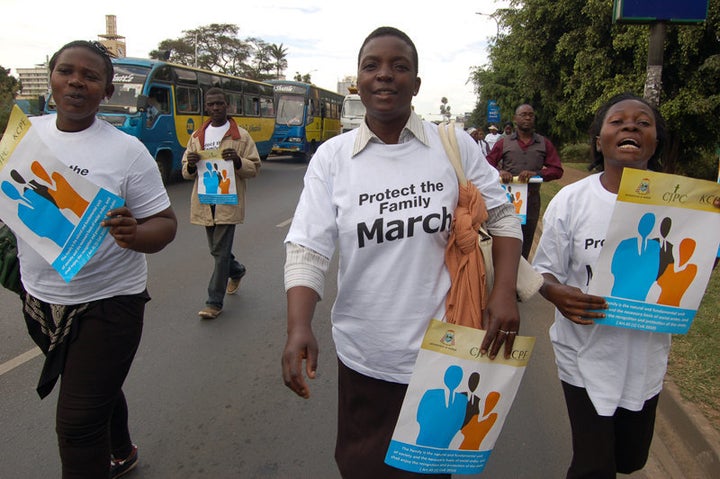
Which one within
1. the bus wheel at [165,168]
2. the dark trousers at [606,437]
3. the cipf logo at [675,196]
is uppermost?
the cipf logo at [675,196]

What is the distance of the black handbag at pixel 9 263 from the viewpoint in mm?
2445

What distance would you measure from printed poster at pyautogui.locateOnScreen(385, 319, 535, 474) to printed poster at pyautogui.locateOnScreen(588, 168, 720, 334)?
0.49 metres

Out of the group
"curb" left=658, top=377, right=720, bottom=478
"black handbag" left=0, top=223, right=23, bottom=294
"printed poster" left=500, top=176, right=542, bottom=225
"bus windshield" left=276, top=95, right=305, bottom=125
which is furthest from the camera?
"bus windshield" left=276, top=95, right=305, bottom=125

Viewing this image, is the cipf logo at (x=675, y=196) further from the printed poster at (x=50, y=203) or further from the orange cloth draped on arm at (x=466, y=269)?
the printed poster at (x=50, y=203)

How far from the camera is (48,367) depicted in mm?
2348

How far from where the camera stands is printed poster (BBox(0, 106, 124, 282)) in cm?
218

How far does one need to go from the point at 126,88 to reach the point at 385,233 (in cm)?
1387

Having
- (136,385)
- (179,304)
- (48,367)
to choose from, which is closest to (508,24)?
(179,304)

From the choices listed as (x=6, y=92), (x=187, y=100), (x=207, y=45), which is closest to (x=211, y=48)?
(x=207, y=45)

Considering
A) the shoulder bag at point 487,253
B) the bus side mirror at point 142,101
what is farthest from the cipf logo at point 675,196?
the bus side mirror at point 142,101

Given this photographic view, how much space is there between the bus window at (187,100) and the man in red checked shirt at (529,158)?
11.3m

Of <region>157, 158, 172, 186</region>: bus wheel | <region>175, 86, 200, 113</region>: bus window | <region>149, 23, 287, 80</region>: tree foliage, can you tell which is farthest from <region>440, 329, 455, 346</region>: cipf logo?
<region>149, 23, 287, 80</region>: tree foliage

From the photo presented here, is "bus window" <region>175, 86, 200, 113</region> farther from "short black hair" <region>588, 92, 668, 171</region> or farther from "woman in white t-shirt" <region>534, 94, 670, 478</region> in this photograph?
"woman in white t-shirt" <region>534, 94, 670, 478</region>

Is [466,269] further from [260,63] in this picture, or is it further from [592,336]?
[260,63]
